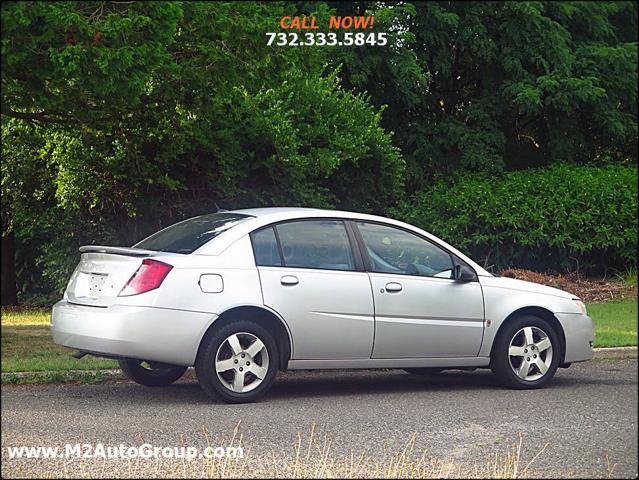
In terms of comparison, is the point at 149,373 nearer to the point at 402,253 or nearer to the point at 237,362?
the point at 237,362

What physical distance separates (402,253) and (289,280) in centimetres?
125

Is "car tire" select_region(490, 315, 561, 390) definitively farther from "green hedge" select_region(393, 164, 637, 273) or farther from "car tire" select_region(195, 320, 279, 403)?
"green hedge" select_region(393, 164, 637, 273)

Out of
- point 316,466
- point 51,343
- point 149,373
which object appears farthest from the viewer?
point 51,343

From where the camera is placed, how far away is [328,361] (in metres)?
9.47

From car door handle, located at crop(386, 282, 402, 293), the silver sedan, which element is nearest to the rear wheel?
the silver sedan

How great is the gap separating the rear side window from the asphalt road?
1.16m

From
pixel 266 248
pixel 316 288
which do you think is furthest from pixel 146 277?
pixel 316 288

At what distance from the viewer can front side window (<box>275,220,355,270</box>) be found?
9578mm

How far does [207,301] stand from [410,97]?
53.2 feet

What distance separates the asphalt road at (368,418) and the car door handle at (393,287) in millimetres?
929

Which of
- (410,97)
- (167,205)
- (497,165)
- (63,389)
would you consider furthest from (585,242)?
(63,389)

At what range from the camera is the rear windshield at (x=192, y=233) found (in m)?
9.38

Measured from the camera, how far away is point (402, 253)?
33.0 ft

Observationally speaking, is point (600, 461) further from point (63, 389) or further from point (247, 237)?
point (63, 389)
